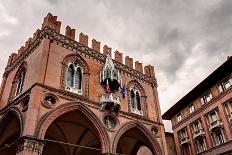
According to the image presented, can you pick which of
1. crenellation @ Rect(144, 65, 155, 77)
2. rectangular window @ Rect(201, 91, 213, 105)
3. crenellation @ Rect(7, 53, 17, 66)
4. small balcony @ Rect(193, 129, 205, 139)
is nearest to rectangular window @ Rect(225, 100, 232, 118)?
rectangular window @ Rect(201, 91, 213, 105)

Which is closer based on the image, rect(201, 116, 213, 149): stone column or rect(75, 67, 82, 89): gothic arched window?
rect(75, 67, 82, 89): gothic arched window

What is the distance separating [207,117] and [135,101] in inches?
370

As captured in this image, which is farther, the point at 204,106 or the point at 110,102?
the point at 204,106

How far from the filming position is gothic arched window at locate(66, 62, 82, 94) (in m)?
15.5

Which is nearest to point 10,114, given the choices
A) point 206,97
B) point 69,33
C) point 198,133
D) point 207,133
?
point 69,33

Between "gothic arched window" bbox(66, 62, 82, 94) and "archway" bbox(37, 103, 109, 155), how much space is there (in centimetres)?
130

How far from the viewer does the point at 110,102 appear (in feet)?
51.8

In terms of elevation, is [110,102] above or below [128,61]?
below

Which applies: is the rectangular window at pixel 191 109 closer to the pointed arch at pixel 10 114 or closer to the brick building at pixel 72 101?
the brick building at pixel 72 101

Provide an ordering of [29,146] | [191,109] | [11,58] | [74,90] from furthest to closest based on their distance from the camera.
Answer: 1. [191,109]
2. [11,58]
3. [74,90]
4. [29,146]

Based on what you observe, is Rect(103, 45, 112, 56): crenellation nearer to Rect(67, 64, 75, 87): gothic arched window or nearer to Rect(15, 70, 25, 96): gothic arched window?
Rect(67, 64, 75, 87): gothic arched window

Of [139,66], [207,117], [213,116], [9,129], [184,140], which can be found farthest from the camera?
[184,140]

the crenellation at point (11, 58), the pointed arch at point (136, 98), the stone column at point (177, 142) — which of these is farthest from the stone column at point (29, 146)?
the stone column at point (177, 142)

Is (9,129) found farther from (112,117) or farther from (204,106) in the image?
(204,106)
